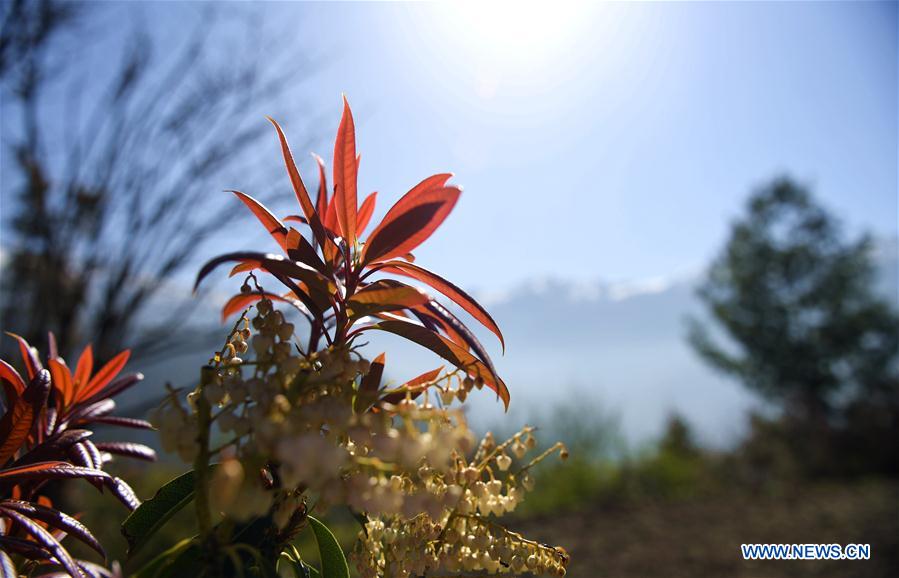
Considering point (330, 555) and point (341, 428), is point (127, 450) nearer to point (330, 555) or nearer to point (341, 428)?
point (330, 555)

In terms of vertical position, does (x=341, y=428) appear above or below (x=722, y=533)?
below

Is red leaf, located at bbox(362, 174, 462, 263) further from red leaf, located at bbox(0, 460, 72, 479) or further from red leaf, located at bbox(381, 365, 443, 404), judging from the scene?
red leaf, located at bbox(0, 460, 72, 479)

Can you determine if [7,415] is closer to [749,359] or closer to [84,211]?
[84,211]

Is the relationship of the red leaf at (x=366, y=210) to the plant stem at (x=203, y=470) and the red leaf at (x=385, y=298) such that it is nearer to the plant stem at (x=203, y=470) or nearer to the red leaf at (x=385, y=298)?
the red leaf at (x=385, y=298)

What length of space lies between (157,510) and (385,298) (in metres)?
0.26

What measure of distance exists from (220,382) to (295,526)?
0.44 ft

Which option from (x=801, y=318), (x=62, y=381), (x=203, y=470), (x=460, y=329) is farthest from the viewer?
(x=801, y=318)

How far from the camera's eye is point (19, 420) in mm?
458

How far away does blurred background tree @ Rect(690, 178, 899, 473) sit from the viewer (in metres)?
8.09

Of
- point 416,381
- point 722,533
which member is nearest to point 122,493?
point 416,381

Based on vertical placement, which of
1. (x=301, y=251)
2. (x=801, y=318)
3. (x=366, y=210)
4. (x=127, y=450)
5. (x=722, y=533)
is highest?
(x=801, y=318)

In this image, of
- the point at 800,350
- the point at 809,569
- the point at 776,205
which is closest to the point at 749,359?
the point at 800,350

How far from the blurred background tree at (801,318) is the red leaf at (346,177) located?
7.92 m

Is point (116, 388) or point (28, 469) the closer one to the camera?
point (28, 469)
